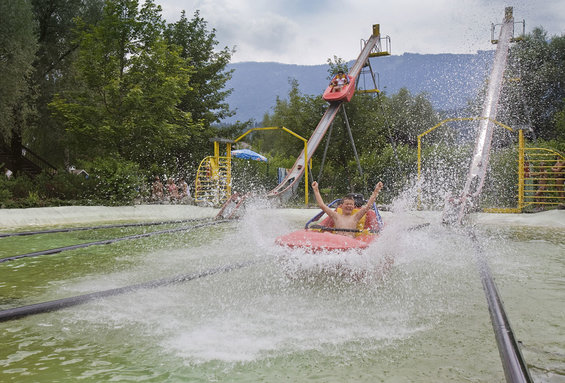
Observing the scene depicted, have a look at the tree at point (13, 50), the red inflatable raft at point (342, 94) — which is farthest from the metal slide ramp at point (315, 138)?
the tree at point (13, 50)

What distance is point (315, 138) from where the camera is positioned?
67.3ft

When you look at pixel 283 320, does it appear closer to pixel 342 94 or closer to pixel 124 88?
pixel 124 88

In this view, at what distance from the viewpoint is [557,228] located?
1212 centimetres

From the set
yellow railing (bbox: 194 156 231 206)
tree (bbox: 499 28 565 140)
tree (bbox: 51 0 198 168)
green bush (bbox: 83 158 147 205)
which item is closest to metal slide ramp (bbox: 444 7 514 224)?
yellow railing (bbox: 194 156 231 206)

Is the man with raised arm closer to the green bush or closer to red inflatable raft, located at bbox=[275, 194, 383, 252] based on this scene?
red inflatable raft, located at bbox=[275, 194, 383, 252]

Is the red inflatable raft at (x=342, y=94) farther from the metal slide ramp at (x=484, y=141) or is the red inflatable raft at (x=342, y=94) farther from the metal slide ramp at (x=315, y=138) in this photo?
the metal slide ramp at (x=484, y=141)

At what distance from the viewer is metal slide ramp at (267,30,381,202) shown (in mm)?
18291

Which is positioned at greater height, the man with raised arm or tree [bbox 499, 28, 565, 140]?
tree [bbox 499, 28, 565, 140]

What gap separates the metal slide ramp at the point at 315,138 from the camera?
720 inches

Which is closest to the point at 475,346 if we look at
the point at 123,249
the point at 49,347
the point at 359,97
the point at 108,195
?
the point at 49,347

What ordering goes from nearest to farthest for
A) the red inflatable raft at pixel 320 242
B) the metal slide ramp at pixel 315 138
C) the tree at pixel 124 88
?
the red inflatable raft at pixel 320 242
the tree at pixel 124 88
the metal slide ramp at pixel 315 138

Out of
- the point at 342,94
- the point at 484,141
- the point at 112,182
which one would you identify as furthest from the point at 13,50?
the point at 484,141

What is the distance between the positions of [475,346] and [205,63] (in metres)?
23.1

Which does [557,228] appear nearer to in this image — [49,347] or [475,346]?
[475,346]
